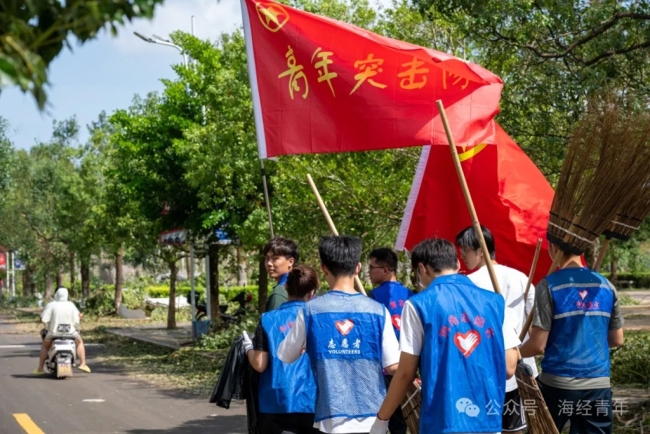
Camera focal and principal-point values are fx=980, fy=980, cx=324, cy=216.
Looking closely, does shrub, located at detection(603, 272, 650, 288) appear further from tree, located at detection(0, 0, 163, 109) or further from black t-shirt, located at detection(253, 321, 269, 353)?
tree, located at detection(0, 0, 163, 109)

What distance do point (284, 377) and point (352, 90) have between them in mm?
2766

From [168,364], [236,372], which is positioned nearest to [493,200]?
[236,372]

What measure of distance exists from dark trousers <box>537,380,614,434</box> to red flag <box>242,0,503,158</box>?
2.18m

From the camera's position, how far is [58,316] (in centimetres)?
1656

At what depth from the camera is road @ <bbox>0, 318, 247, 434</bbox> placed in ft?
35.8

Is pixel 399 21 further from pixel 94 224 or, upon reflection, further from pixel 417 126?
pixel 94 224

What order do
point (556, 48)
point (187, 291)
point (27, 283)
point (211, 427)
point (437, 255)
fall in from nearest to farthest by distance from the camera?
point (437, 255), point (211, 427), point (556, 48), point (187, 291), point (27, 283)

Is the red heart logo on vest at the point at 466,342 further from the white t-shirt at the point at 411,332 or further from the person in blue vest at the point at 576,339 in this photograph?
the person in blue vest at the point at 576,339

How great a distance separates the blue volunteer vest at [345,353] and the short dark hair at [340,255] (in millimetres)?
124

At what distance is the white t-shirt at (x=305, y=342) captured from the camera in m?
4.98

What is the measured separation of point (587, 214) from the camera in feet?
18.7

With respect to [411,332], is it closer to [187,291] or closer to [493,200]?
[493,200]

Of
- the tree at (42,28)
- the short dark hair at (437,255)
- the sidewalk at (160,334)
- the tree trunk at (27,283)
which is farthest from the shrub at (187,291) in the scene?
the tree at (42,28)

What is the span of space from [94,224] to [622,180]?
30038 mm
